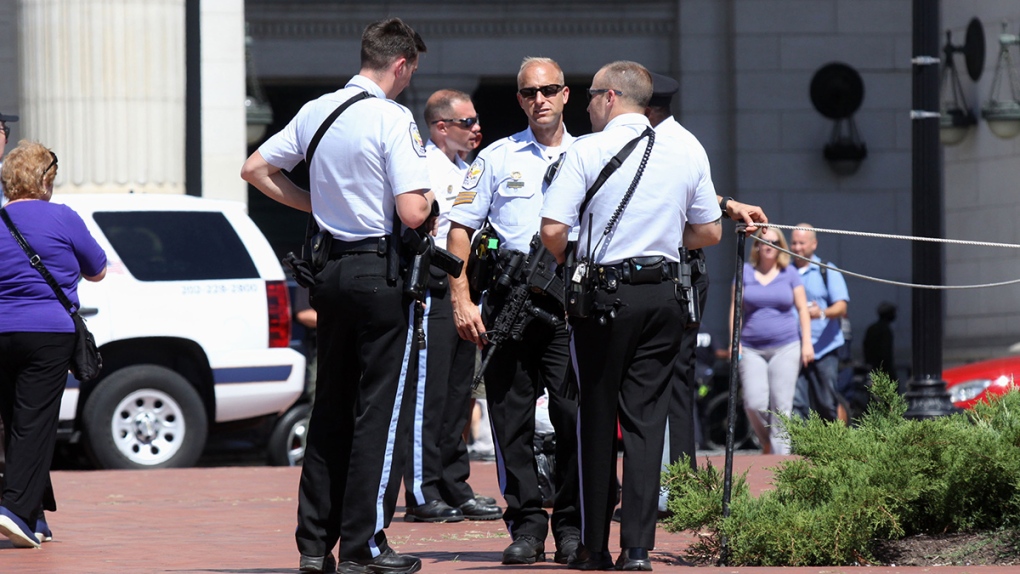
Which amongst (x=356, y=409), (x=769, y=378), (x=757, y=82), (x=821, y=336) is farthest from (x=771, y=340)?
(x=757, y=82)

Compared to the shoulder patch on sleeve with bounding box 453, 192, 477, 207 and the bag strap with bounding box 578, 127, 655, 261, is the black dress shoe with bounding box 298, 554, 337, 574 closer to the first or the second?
the bag strap with bounding box 578, 127, 655, 261

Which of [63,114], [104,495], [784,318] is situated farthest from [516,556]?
[63,114]

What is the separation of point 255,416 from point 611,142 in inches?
267

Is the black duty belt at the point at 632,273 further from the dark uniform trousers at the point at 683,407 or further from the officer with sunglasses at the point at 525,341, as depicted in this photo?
the dark uniform trousers at the point at 683,407

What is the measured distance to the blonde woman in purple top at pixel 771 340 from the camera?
11938 millimetres

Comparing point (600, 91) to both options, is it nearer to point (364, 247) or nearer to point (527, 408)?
point (364, 247)

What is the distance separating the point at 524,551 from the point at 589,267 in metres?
1.15

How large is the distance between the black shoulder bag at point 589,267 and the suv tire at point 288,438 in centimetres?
717

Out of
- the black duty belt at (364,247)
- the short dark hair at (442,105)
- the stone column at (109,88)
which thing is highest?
the stone column at (109,88)

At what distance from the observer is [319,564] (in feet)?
20.1

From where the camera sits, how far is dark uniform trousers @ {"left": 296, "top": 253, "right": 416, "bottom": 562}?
6008 millimetres

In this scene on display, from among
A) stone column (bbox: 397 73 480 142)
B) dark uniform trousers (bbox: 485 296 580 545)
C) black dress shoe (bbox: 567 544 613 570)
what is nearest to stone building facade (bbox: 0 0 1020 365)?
stone column (bbox: 397 73 480 142)

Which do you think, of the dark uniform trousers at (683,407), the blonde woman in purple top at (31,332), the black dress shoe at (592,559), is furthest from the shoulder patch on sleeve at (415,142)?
the blonde woman in purple top at (31,332)

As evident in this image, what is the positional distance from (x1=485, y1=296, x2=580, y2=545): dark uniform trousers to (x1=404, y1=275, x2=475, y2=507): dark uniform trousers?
121cm
